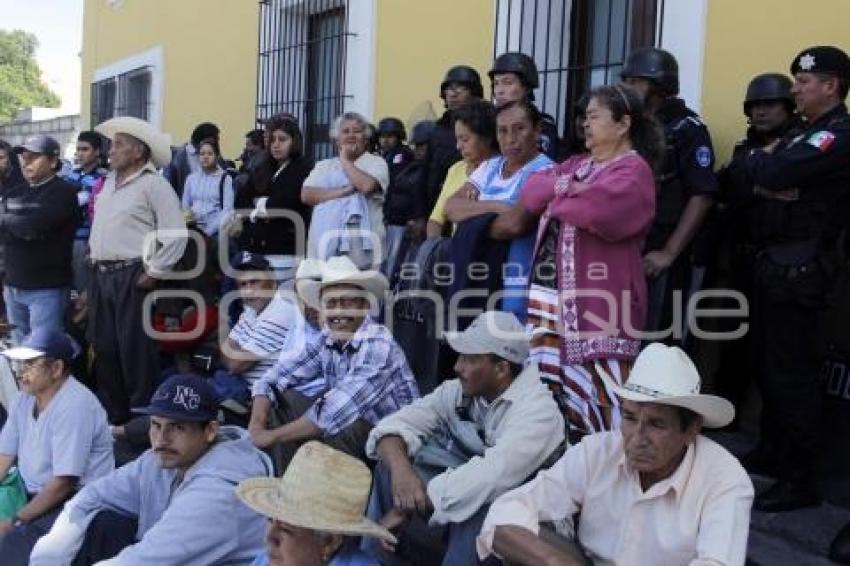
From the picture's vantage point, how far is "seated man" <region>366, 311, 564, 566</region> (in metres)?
3.42

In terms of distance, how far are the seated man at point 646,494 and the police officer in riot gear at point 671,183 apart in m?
1.41

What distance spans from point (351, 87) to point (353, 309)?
423 centimetres

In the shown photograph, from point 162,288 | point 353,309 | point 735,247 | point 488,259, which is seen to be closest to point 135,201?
point 162,288

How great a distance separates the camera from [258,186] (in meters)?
6.70

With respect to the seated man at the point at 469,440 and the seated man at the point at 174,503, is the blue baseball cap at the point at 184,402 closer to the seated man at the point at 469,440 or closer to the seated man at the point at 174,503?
the seated man at the point at 174,503

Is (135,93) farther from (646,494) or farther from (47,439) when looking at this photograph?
(646,494)

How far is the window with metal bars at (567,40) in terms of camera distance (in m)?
6.00

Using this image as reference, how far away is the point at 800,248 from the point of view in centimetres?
410

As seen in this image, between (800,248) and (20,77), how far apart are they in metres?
54.5

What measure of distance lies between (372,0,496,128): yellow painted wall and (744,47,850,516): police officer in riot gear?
118 inches

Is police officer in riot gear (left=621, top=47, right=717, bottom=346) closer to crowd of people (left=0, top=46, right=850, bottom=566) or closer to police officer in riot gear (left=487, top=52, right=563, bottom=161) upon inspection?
crowd of people (left=0, top=46, right=850, bottom=566)

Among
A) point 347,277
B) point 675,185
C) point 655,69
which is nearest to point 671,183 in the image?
point 675,185

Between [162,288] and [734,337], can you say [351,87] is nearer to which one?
[162,288]

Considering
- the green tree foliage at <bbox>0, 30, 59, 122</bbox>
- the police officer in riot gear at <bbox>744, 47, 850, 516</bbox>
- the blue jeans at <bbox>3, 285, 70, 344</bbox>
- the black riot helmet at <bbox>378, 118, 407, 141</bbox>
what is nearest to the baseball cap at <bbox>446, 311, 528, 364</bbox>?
the police officer in riot gear at <bbox>744, 47, 850, 516</bbox>
